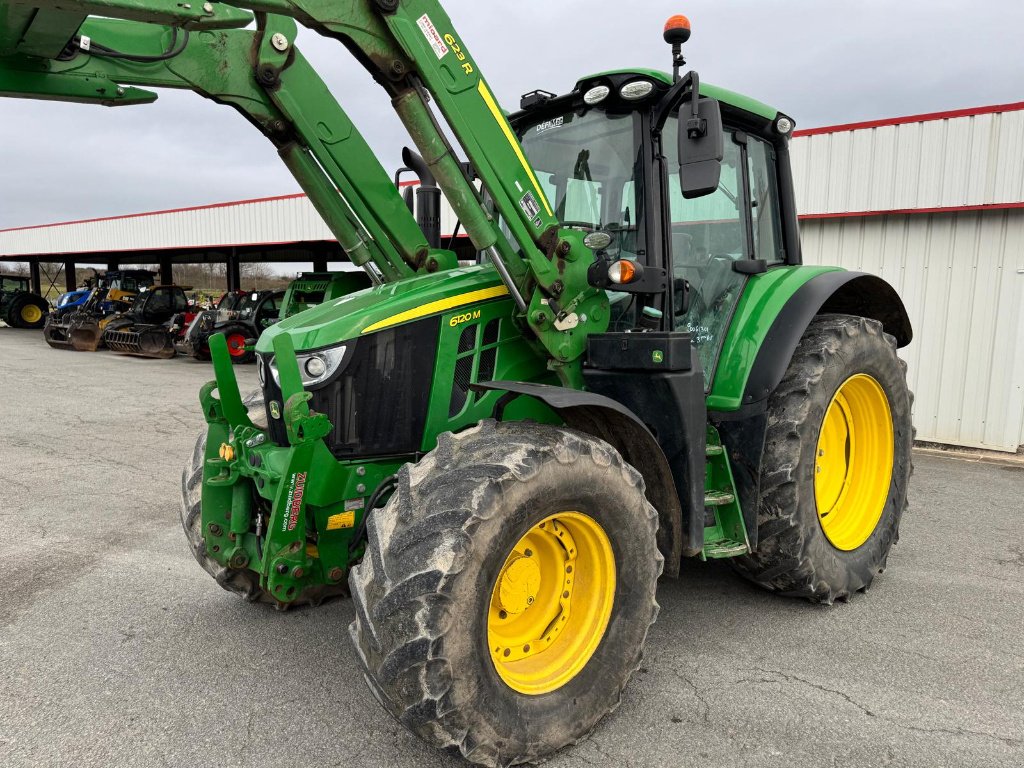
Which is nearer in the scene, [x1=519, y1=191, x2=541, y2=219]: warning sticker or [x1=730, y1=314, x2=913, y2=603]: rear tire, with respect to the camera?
[x1=519, y1=191, x2=541, y2=219]: warning sticker

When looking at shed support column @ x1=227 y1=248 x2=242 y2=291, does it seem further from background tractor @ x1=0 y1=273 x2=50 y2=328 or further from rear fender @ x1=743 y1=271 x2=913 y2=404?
rear fender @ x1=743 y1=271 x2=913 y2=404

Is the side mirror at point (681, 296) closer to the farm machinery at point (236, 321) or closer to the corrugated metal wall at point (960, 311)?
the corrugated metal wall at point (960, 311)

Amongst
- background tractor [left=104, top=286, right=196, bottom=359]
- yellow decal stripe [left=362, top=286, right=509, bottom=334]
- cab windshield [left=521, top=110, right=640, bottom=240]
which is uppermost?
cab windshield [left=521, top=110, right=640, bottom=240]

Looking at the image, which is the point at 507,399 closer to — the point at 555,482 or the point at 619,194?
the point at 555,482

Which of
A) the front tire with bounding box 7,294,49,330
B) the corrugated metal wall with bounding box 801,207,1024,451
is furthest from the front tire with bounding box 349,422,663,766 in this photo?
the front tire with bounding box 7,294,49,330

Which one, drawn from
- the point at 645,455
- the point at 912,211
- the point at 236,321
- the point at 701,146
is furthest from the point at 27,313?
the point at 701,146

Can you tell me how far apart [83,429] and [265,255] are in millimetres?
19708

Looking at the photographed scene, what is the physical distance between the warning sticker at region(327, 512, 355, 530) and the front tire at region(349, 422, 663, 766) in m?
0.45

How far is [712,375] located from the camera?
3604 mm

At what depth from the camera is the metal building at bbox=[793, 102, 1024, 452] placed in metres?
7.59

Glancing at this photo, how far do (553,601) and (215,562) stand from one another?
172 centimetres

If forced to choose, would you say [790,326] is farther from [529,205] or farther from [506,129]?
[506,129]

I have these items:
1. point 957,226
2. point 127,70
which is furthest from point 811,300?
point 957,226

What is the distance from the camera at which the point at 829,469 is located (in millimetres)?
4188
